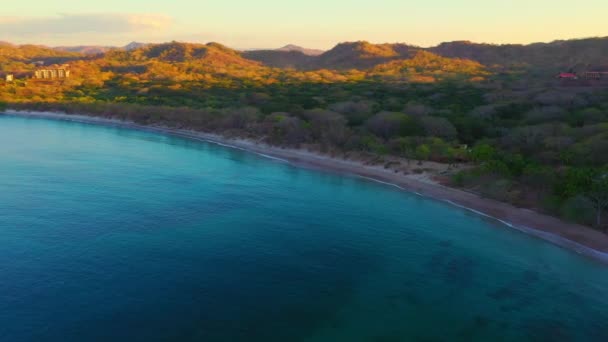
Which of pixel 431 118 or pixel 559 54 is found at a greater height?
pixel 559 54

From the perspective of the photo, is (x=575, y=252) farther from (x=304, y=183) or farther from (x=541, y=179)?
(x=304, y=183)

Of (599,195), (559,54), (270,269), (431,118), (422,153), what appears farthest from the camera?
(559,54)

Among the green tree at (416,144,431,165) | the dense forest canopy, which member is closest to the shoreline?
A: the dense forest canopy

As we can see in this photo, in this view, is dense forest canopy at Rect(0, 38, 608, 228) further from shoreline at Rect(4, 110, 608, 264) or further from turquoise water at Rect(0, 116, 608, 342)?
turquoise water at Rect(0, 116, 608, 342)

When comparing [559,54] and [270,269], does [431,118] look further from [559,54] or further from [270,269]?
[559,54]

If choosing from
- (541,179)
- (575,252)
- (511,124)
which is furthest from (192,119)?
(575,252)

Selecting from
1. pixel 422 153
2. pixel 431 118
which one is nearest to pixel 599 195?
pixel 422 153
